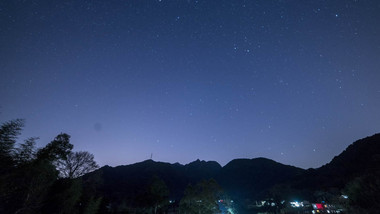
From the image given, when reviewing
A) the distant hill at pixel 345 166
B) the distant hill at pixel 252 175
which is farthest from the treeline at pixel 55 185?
the distant hill at pixel 252 175

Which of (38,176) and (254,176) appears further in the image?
(254,176)

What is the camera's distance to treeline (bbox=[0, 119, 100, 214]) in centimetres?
765

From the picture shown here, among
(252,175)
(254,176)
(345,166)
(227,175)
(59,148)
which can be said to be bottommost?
(254,176)

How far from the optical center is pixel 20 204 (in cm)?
1122

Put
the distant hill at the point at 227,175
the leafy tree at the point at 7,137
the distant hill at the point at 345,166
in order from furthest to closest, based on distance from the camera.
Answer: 1. the distant hill at the point at 227,175
2. the distant hill at the point at 345,166
3. the leafy tree at the point at 7,137

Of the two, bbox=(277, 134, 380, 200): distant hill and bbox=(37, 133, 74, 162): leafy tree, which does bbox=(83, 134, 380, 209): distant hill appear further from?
bbox=(37, 133, 74, 162): leafy tree

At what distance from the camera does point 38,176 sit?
12.6 meters

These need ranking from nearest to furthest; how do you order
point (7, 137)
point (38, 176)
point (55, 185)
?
1. point (7, 137)
2. point (38, 176)
3. point (55, 185)

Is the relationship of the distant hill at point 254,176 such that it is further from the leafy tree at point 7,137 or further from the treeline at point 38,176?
A: the leafy tree at point 7,137

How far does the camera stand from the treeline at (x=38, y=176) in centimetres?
765

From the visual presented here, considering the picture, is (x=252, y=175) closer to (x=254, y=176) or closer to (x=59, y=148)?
(x=254, y=176)

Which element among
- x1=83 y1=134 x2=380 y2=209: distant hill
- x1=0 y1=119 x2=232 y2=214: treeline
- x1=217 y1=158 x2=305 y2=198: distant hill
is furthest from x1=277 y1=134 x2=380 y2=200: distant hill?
x1=0 y1=119 x2=232 y2=214: treeline

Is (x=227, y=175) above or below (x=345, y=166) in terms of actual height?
below

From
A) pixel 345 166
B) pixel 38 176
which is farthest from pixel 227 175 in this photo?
pixel 38 176
